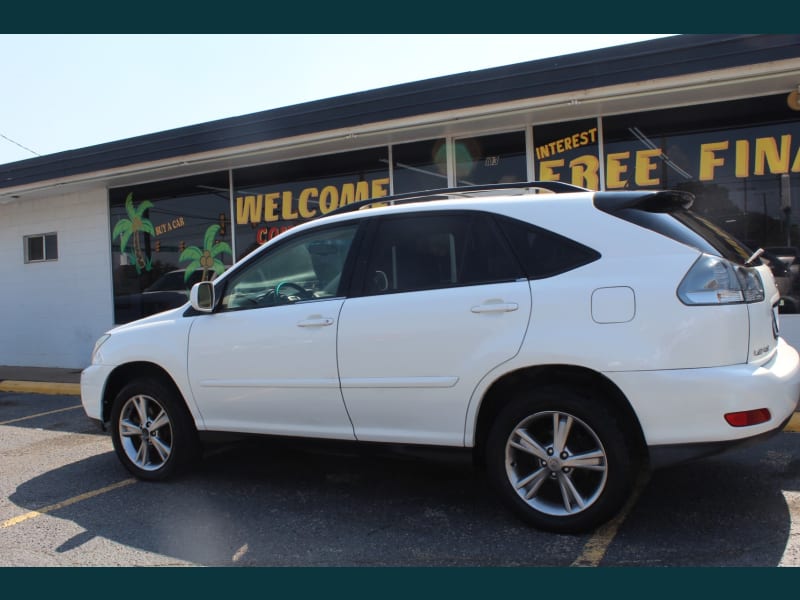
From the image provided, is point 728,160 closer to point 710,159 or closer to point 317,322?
point 710,159

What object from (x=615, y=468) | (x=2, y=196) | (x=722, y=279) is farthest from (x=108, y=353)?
(x=2, y=196)

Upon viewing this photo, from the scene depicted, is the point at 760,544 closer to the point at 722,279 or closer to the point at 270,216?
the point at 722,279

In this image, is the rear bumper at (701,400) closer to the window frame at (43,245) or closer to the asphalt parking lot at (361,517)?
the asphalt parking lot at (361,517)

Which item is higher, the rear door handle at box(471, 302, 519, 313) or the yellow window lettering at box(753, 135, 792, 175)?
the yellow window lettering at box(753, 135, 792, 175)

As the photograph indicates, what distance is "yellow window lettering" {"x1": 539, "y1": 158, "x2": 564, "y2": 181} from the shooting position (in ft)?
26.5

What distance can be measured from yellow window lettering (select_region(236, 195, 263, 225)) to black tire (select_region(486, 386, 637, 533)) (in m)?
7.32

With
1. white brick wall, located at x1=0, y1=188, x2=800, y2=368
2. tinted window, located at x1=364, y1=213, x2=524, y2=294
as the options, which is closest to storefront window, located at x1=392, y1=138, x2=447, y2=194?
tinted window, located at x1=364, y1=213, x2=524, y2=294

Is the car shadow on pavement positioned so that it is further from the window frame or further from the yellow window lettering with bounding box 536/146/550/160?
the window frame

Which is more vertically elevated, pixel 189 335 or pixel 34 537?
pixel 189 335

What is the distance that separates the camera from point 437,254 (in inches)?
153

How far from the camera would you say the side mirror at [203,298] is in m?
4.53

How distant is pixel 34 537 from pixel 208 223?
23.4ft

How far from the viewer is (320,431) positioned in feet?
13.6

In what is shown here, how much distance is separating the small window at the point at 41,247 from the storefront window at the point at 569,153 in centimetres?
891
